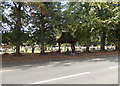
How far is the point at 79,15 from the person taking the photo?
18.2 meters

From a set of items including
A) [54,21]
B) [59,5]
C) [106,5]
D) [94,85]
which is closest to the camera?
[94,85]

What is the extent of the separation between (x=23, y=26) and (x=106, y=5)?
13.5 meters

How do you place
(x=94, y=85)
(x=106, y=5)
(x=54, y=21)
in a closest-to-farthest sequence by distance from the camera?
(x=94, y=85)
(x=54, y=21)
(x=106, y=5)

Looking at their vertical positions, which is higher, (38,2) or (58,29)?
(38,2)

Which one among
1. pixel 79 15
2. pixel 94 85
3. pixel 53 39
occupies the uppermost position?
pixel 79 15

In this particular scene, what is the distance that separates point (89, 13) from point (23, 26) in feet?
33.4

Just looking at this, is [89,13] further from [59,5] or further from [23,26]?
[23,26]

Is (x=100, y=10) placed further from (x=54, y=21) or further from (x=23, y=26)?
(x=23, y=26)

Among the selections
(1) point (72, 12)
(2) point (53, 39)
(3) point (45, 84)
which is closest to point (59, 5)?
(1) point (72, 12)

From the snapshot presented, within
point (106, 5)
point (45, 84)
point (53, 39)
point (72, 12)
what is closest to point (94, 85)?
point (45, 84)

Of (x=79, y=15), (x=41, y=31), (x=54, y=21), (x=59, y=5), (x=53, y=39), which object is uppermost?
(x=59, y=5)

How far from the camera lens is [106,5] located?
19.7 m

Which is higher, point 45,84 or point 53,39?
point 53,39

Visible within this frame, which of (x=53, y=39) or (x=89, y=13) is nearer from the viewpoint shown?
(x=53, y=39)
